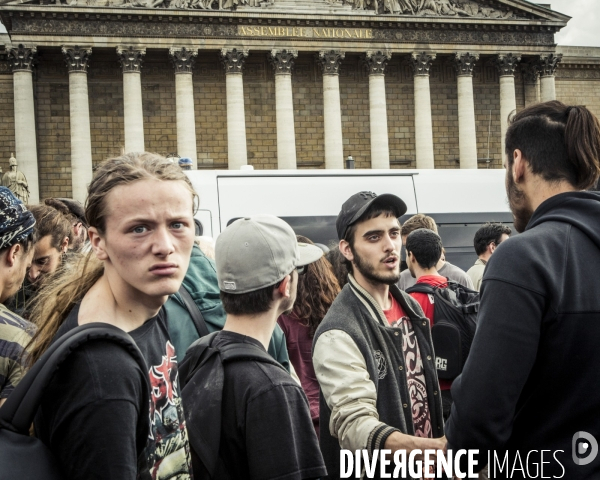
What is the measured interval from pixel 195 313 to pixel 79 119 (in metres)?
22.6

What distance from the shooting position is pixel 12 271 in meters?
2.73

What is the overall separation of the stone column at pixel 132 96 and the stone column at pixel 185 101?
47.6 inches

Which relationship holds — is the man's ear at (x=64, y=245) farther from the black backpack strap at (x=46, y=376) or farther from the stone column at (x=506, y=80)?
the stone column at (x=506, y=80)

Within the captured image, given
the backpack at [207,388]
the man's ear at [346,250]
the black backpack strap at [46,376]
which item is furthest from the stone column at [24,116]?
the black backpack strap at [46,376]

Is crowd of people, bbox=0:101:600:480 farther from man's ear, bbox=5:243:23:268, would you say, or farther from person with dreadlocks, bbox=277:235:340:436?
person with dreadlocks, bbox=277:235:340:436

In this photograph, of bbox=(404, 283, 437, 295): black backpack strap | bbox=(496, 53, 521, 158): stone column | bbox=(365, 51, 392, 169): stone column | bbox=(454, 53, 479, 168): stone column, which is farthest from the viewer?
bbox=(496, 53, 521, 158): stone column

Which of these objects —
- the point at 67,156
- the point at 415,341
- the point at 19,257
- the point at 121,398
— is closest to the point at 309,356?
the point at 415,341

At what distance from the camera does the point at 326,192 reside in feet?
40.3

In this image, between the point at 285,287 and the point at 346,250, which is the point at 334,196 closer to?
the point at 346,250

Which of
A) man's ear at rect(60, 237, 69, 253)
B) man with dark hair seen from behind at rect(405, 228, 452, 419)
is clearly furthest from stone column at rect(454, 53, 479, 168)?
man's ear at rect(60, 237, 69, 253)

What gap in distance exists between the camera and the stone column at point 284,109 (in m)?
25.0

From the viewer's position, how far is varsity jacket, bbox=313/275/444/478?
2805 millimetres

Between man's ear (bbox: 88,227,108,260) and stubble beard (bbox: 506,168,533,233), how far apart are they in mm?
1290

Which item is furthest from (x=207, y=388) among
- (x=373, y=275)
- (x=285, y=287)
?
(x=373, y=275)
